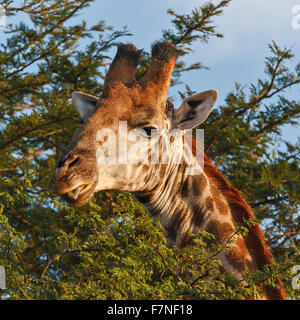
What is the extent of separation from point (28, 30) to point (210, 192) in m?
5.50

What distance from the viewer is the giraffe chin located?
4.73 meters

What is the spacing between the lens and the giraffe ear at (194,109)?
5.80 meters

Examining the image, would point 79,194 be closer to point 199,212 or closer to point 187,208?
point 187,208

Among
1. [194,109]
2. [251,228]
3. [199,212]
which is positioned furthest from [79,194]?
[251,228]

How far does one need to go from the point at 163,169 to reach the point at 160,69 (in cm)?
117

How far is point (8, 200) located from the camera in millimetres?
4637

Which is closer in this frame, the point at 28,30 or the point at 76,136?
the point at 76,136

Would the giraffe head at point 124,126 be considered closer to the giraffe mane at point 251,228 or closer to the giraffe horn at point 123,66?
the giraffe horn at point 123,66

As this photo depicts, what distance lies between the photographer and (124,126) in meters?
5.29

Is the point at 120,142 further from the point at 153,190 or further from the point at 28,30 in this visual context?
the point at 28,30

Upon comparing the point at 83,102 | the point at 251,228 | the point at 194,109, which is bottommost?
the point at 251,228

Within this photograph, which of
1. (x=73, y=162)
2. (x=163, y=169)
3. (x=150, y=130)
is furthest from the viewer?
(x=163, y=169)
